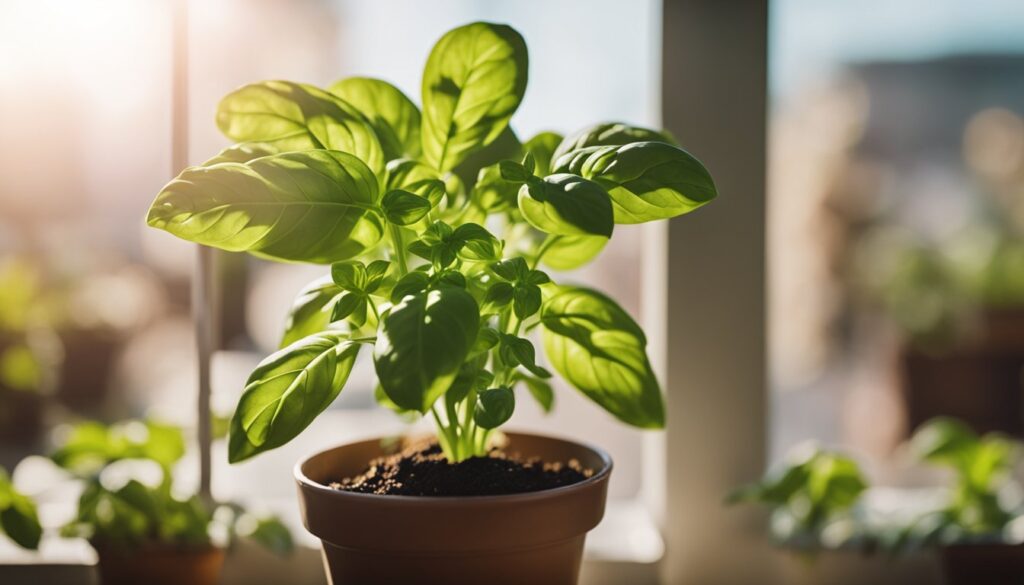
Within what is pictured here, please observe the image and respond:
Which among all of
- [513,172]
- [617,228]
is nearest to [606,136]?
→ [513,172]

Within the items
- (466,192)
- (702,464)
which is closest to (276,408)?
(466,192)

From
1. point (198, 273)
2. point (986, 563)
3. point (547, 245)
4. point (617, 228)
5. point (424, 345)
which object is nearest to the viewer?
point (424, 345)

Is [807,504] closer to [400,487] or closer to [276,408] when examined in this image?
[400,487]

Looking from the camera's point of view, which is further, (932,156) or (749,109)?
(932,156)

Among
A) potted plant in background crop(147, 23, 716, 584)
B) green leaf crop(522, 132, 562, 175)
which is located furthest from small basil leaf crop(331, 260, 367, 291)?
green leaf crop(522, 132, 562, 175)

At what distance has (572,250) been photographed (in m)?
0.74

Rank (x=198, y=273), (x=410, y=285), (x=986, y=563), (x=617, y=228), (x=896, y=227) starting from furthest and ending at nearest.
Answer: (x=896, y=227) → (x=617, y=228) → (x=198, y=273) → (x=986, y=563) → (x=410, y=285)

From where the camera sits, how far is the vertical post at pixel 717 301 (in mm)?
965

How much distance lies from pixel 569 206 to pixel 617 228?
59.4 inches

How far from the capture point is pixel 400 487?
2.14 ft

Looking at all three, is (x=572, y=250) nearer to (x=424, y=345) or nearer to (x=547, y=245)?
(x=547, y=245)

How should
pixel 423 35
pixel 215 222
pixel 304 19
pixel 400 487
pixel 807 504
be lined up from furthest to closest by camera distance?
pixel 304 19
pixel 423 35
pixel 807 504
pixel 400 487
pixel 215 222

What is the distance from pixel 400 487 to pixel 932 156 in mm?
4370

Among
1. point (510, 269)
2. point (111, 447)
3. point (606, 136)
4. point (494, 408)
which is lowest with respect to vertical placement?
point (111, 447)
